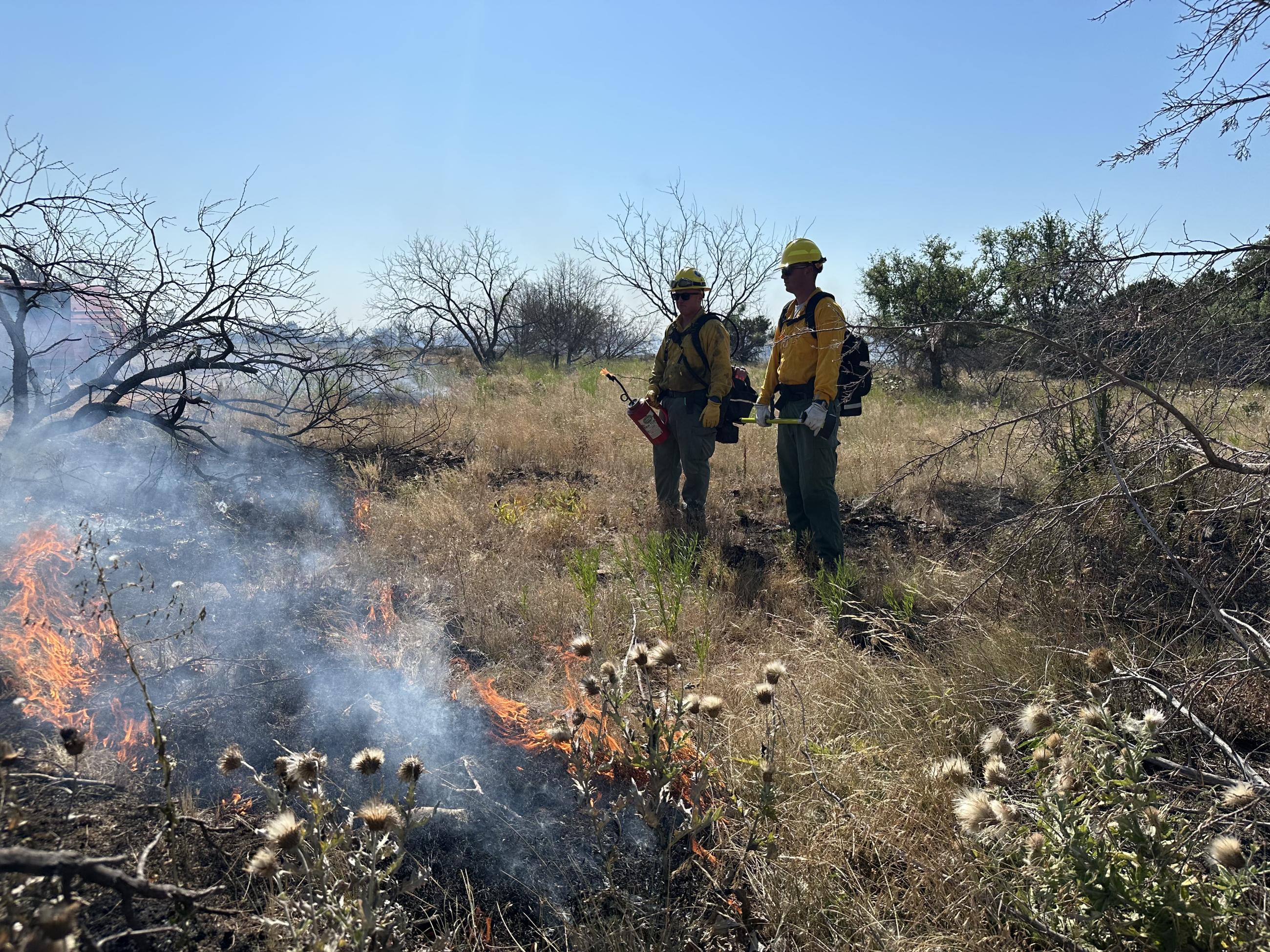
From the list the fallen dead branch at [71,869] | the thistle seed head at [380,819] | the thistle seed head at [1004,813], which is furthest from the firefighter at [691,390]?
the fallen dead branch at [71,869]

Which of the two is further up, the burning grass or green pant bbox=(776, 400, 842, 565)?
green pant bbox=(776, 400, 842, 565)

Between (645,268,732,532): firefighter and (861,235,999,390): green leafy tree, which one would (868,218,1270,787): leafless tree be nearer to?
(645,268,732,532): firefighter

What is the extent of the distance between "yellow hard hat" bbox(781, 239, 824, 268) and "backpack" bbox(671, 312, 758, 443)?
38.2 inches

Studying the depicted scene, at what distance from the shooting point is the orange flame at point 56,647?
2629 mm

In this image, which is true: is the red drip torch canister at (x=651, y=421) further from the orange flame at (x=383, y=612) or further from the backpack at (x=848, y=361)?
the orange flame at (x=383, y=612)

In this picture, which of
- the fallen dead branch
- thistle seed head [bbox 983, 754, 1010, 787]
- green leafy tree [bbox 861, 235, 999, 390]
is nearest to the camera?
the fallen dead branch

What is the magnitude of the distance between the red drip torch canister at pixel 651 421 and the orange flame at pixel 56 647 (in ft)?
11.9

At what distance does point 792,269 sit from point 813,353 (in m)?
0.59

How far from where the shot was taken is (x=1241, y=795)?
1.62 m

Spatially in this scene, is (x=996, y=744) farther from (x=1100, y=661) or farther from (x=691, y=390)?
(x=691, y=390)

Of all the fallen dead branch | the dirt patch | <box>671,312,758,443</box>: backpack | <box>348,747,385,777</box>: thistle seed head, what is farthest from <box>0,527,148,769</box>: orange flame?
the dirt patch

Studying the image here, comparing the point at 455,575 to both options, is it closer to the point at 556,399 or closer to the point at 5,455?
the point at 5,455

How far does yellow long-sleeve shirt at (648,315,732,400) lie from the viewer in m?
5.57

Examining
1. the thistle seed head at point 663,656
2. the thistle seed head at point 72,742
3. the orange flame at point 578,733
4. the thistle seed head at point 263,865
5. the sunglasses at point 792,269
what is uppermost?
the sunglasses at point 792,269
